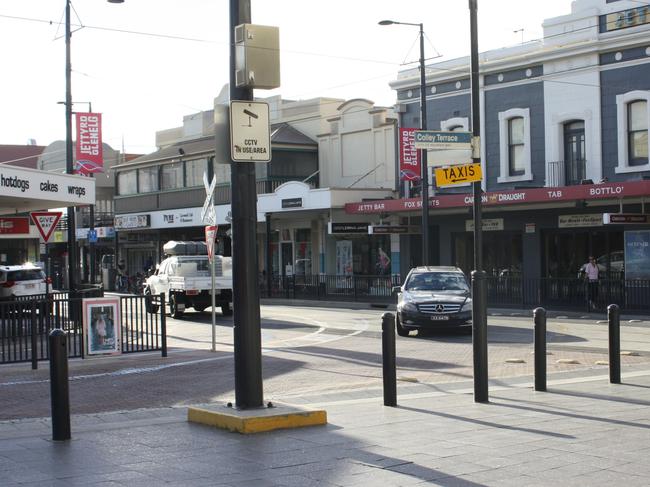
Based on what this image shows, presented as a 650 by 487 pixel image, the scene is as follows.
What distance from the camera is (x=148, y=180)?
4962 centimetres

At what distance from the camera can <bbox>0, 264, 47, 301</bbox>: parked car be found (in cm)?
2692

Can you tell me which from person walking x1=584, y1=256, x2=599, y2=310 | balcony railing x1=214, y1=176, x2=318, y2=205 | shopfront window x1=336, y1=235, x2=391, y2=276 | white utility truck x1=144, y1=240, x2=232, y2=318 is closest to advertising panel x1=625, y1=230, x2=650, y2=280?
person walking x1=584, y1=256, x2=599, y2=310

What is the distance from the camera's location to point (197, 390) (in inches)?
500

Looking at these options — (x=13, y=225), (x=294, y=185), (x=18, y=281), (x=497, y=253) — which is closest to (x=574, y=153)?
(x=497, y=253)

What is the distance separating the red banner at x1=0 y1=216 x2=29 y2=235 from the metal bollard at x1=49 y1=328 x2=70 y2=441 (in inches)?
713

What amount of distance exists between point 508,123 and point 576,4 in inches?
192

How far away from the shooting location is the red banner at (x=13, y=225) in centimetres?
2566

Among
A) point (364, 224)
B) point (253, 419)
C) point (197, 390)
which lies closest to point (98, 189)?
point (364, 224)

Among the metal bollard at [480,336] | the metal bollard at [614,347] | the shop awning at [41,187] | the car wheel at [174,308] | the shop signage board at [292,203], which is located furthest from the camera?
the shop signage board at [292,203]

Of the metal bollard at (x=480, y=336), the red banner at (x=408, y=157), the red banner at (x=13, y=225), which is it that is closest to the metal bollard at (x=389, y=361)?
the metal bollard at (x=480, y=336)

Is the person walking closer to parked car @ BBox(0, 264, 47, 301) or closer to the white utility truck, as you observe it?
the white utility truck

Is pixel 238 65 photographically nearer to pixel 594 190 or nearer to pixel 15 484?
pixel 15 484

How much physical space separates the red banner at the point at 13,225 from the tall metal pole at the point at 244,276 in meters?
18.3

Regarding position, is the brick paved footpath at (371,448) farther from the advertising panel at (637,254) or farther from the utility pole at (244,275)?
the advertising panel at (637,254)
